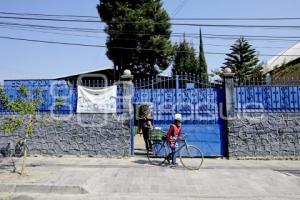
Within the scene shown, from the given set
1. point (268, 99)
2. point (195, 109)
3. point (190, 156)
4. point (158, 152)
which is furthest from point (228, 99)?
point (158, 152)

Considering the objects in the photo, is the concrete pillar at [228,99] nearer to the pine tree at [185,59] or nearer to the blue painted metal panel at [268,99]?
the blue painted metal panel at [268,99]

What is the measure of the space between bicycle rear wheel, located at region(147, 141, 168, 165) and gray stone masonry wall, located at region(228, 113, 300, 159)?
2.12 metres

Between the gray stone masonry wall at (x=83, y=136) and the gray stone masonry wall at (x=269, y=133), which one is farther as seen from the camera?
the gray stone masonry wall at (x=83, y=136)

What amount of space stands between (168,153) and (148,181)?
2550 millimetres

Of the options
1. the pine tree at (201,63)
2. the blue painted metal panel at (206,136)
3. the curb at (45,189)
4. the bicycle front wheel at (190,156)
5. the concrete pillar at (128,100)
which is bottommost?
the curb at (45,189)

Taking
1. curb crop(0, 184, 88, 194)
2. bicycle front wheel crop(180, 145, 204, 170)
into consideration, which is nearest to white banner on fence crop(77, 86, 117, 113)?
bicycle front wheel crop(180, 145, 204, 170)

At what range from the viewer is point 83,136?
12.4m

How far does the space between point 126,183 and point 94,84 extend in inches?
185

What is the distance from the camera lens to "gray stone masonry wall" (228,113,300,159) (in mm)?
12070

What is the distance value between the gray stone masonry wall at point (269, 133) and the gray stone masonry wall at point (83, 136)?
3508mm

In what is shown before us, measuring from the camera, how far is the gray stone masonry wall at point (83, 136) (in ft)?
40.2

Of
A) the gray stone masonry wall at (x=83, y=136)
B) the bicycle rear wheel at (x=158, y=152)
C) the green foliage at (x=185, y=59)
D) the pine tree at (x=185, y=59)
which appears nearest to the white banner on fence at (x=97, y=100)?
the gray stone masonry wall at (x=83, y=136)

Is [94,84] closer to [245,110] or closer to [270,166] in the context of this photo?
[245,110]

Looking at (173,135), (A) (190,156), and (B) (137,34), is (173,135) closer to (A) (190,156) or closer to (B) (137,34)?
(A) (190,156)
